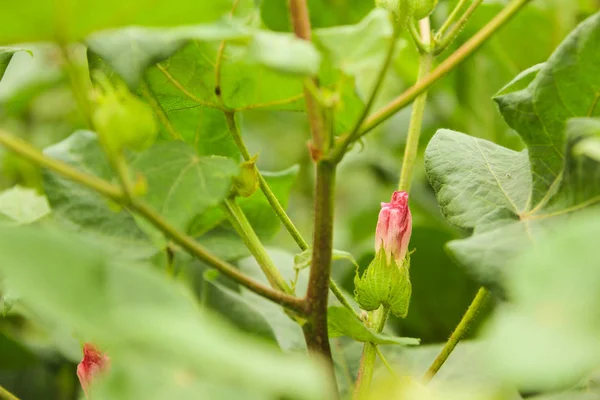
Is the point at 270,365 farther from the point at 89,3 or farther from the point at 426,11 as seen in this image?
the point at 426,11

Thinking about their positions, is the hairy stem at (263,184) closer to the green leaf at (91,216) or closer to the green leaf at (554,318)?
the green leaf at (91,216)

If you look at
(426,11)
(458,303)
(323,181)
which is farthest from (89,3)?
(458,303)

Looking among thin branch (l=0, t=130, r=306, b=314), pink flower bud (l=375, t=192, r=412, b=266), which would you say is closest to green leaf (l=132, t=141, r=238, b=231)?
thin branch (l=0, t=130, r=306, b=314)

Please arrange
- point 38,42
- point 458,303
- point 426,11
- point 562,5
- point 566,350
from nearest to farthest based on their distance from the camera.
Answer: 1. point 566,350
2. point 38,42
3. point 426,11
4. point 458,303
5. point 562,5

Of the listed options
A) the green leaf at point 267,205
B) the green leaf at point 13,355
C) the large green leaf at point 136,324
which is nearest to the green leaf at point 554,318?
the large green leaf at point 136,324

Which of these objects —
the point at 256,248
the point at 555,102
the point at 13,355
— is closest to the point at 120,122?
the point at 256,248

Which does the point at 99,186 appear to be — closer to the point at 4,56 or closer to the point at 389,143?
the point at 4,56
